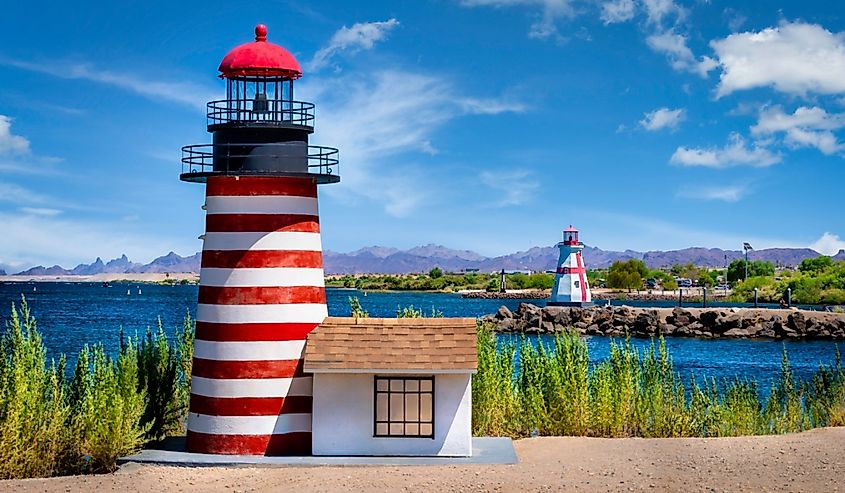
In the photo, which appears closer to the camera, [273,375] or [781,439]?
[273,375]

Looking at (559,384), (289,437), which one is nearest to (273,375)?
(289,437)

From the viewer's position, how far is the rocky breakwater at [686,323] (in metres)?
62.0

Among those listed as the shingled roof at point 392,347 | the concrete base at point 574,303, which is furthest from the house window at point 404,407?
the concrete base at point 574,303

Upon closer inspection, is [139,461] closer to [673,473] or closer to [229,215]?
[229,215]

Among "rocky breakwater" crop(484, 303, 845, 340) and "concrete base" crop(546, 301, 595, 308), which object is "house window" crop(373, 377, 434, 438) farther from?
"concrete base" crop(546, 301, 595, 308)

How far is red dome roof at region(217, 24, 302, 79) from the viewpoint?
50.2 ft

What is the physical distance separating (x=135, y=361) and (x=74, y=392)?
1306mm

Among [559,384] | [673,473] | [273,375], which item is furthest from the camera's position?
[559,384]

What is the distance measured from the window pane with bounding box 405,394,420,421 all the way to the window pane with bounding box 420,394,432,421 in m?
0.08

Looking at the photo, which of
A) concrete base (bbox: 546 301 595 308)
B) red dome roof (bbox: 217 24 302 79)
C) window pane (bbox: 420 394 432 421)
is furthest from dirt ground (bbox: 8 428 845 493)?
concrete base (bbox: 546 301 595 308)

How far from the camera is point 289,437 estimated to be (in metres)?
15.3

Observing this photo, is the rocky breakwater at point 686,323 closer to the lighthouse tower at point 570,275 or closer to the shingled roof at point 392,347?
the lighthouse tower at point 570,275

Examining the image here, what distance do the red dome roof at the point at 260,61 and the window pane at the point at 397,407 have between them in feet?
17.2

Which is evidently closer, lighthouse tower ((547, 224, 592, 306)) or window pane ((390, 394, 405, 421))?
window pane ((390, 394, 405, 421))
